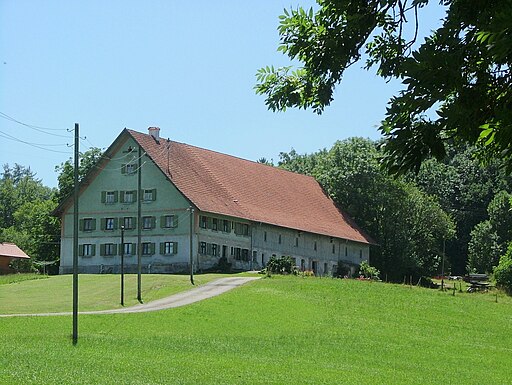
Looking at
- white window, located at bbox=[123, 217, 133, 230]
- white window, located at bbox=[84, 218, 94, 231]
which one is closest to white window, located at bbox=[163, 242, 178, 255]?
white window, located at bbox=[123, 217, 133, 230]

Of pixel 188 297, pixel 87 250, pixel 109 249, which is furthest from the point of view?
pixel 87 250

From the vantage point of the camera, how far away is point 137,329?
3491cm

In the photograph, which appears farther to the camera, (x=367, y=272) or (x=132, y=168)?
(x=367, y=272)

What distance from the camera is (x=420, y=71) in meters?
7.21

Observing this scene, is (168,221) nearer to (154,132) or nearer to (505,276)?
(154,132)

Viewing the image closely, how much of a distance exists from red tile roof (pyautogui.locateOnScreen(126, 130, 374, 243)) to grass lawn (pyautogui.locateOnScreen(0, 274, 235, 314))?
28.9 feet

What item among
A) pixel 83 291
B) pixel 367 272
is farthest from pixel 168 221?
pixel 367 272

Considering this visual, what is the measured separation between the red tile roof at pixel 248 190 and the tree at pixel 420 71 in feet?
180

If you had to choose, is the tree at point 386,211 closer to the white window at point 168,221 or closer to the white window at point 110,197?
the white window at point 168,221

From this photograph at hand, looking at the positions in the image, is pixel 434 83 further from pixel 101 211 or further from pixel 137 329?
pixel 101 211

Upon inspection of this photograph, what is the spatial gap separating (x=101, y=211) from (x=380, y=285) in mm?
23993

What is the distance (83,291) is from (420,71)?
4841 cm

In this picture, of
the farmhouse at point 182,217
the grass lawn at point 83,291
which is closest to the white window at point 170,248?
the farmhouse at point 182,217

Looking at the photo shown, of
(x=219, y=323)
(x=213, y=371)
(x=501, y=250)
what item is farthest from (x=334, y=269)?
(x=213, y=371)
